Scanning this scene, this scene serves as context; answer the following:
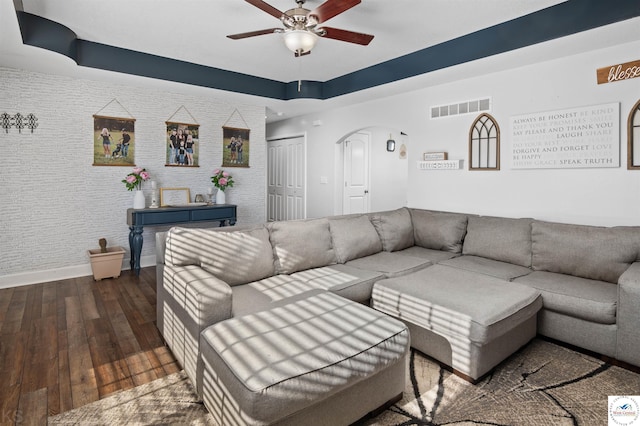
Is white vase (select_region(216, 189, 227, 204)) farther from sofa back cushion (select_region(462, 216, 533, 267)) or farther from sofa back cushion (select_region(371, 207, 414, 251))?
sofa back cushion (select_region(462, 216, 533, 267))

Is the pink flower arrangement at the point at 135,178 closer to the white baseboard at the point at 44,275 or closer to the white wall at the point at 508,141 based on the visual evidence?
the white baseboard at the point at 44,275

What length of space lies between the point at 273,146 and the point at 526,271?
5721mm

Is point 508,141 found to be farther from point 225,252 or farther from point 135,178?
point 135,178

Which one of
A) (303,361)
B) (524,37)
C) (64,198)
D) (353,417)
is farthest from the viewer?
(64,198)

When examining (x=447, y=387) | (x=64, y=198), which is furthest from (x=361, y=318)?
(x=64, y=198)

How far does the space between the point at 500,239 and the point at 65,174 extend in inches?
192

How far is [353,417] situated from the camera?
1695 millimetres

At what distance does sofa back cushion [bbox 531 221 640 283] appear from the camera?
264 centimetres

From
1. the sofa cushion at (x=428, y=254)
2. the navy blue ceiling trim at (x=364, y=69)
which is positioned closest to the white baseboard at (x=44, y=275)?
the navy blue ceiling trim at (x=364, y=69)

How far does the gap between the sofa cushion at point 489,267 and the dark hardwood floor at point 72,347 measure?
2.45 m

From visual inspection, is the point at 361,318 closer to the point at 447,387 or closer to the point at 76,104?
the point at 447,387

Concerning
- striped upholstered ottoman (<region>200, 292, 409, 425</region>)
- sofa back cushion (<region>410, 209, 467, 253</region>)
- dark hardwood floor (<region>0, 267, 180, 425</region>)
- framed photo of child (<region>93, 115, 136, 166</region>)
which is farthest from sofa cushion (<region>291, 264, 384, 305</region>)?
framed photo of child (<region>93, 115, 136, 166</region>)

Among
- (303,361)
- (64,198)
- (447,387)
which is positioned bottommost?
(447,387)

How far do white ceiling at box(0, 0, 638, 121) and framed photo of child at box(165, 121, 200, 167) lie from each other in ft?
3.25
